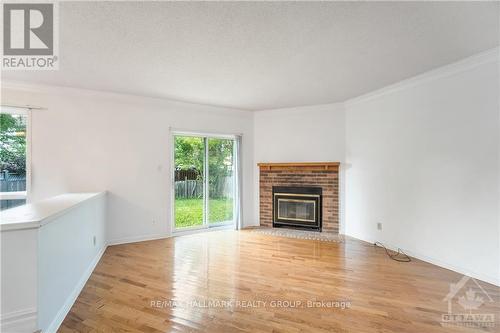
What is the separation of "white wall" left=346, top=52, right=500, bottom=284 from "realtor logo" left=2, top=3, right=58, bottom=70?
4204mm

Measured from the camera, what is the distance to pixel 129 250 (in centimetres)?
390

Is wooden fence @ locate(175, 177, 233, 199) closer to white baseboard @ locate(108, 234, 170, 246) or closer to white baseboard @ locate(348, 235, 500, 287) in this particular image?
white baseboard @ locate(108, 234, 170, 246)

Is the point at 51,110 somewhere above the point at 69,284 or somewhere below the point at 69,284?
above

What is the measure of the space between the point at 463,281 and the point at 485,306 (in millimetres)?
538

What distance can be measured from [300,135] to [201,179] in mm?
2229

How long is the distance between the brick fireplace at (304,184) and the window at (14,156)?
396 centimetres

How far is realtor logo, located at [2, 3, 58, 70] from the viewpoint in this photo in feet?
6.58

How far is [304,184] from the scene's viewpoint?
519 cm

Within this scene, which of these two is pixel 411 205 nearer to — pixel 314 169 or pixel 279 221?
pixel 314 169

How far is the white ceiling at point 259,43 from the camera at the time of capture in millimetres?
2002

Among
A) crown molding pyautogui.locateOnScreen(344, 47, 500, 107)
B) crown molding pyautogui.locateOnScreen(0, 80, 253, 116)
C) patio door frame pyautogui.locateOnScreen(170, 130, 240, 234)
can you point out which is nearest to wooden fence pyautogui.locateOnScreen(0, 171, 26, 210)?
crown molding pyautogui.locateOnScreen(0, 80, 253, 116)

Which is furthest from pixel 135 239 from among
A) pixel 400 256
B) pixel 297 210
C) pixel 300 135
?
pixel 400 256

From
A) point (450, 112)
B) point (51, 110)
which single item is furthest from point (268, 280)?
point (51, 110)

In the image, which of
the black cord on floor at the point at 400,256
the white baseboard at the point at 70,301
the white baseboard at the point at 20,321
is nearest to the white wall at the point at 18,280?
the white baseboard at the point at 20,321
